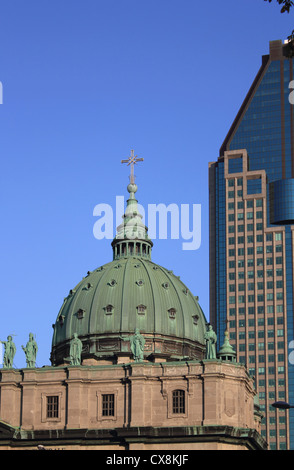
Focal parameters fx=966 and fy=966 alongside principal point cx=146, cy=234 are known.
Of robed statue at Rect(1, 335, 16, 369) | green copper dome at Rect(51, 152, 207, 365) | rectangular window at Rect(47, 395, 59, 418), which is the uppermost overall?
green copper dome at Rect(51, 152, 207, 365)

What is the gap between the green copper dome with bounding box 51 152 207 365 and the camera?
130m

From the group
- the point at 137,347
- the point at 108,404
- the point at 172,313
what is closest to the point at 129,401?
the point at 108,404

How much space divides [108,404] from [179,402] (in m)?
8.68

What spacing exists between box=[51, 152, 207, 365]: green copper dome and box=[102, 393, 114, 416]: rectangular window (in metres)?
10.5

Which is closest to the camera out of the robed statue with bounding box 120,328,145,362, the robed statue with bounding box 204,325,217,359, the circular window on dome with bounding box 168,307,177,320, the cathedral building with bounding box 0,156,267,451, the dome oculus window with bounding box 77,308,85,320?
the cathedral building with bounding box 0,156,267,451

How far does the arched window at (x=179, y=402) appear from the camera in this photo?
112500 millimetres

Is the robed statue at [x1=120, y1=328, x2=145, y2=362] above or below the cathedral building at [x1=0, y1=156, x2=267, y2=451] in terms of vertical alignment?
above

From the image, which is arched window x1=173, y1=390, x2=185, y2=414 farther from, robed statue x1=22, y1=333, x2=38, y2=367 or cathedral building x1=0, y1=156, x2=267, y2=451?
robed statue x1=22, y1=333, x2=38, y2=367

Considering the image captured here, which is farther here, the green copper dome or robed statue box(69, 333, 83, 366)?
the green copper dome

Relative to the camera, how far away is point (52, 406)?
380 feet

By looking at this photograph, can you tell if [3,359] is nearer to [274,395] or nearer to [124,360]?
[124,360]

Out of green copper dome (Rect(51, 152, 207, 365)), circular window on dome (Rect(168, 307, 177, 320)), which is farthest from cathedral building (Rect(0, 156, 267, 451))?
circular window on dome (Rect(168, 307, 177, 320))

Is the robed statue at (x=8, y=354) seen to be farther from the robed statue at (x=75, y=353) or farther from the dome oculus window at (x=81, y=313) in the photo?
the dome oculus window at (x=81, y=313)

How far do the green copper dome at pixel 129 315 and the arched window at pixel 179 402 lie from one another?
12.9 meters
